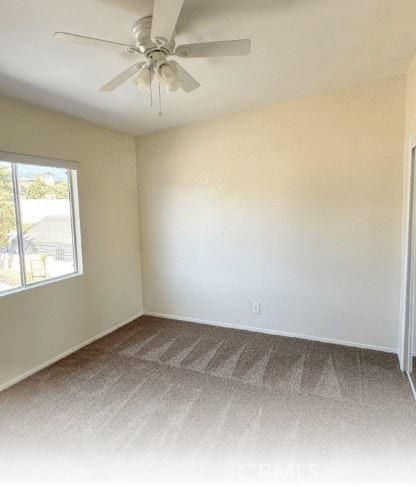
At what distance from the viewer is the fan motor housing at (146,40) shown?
1.68 m

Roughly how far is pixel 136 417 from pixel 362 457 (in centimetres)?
150

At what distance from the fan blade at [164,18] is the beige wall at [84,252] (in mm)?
1805

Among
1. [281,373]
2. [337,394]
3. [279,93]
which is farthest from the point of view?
[279,93]

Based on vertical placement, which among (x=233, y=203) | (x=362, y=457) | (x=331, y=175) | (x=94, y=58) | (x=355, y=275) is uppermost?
(x=94, y=58)

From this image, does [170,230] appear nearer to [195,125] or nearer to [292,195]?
[195,125]

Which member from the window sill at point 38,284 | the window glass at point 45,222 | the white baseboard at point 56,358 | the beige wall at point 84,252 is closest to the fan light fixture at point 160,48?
the beige wall at point 84,252

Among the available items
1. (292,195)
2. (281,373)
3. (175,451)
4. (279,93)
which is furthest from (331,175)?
(175,451)

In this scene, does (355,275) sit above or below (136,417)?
above

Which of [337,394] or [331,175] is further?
[331,175]

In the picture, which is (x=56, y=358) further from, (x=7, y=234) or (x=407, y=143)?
(x=407, y=143)

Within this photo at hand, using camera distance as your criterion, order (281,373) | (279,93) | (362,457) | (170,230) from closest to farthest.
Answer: (362,457), (281,373), (279,93), (170,230)

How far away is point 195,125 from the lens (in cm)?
375

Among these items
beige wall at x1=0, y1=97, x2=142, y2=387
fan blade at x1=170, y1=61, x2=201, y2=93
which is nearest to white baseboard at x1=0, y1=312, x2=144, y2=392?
beige wall at x1=0, y1=97, x2=142, y2=387

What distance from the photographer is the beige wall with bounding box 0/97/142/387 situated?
270 cm
